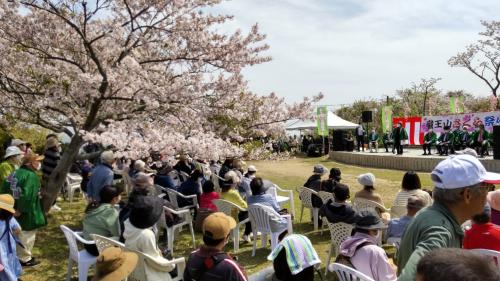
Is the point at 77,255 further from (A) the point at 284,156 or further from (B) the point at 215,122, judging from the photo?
(A) the point at 284,156

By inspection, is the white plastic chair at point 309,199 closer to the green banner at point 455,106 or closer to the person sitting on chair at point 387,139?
the person sitting on chair at point 387,139

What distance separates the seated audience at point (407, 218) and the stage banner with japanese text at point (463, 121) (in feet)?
53.8

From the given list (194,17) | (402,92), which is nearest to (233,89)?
(194,17)

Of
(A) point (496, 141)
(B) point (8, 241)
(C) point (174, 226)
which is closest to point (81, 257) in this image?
(B) point (8, 241)

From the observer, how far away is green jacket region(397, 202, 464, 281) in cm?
161

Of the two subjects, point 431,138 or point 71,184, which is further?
point 431,138

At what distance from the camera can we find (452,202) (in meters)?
1.74

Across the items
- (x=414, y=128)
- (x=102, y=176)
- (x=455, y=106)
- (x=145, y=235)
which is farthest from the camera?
(x=455, y=106)

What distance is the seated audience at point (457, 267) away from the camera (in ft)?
3.58

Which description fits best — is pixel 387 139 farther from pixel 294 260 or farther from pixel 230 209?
pixel 294 260

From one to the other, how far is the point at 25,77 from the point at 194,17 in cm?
303

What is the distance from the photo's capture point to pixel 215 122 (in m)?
7.25

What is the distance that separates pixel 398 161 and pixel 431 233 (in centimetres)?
1673

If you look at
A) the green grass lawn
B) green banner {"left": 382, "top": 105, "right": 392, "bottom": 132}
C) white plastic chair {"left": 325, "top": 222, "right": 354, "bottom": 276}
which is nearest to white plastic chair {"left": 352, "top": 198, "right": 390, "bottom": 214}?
the green grass lawn
